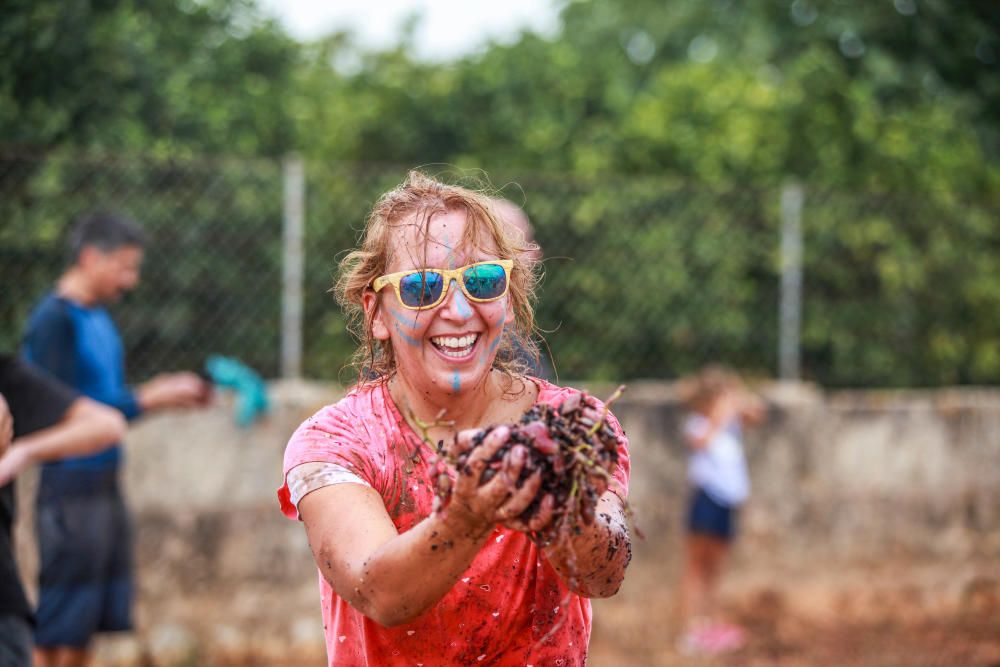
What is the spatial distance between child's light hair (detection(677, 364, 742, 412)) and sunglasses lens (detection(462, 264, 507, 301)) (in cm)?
424

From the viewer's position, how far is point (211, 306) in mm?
5793

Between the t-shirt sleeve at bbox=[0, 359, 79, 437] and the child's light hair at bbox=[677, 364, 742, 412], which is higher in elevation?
the t-shirt sleeve at bbox=[0, 359, 79, 437]

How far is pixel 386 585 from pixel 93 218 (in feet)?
11.5

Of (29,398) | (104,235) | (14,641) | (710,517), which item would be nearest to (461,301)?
(14,641)

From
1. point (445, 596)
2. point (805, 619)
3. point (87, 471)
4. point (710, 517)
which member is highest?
point (445, 596)

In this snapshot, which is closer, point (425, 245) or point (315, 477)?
point (315, 477)

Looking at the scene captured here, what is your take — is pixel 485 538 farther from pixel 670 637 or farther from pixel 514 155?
pixel 514 155

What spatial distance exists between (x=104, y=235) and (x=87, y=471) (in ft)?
3.37

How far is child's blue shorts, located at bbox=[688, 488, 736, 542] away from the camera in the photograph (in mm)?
5973

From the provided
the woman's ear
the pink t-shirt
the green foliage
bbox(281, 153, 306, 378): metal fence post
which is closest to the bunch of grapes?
the pink t-shirt

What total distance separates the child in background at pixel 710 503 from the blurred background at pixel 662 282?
22 cm

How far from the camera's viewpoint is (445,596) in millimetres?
1949

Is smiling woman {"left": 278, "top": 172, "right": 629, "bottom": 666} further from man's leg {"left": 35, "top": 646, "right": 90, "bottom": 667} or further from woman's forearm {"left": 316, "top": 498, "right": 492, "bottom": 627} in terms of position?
man's leg {"left": 35, "top": 646, "right": 90, "bottom": 667}

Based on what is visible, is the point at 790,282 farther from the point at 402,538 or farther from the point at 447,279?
the point at 402,538
